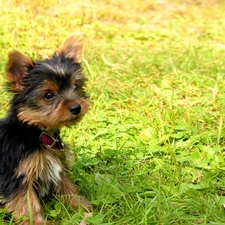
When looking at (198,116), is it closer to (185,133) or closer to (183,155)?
(185,133)

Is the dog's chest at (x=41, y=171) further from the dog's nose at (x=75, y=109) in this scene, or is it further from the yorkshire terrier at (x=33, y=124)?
the dog's nose at (x=75, y=109)

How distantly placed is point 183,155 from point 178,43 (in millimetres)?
3596

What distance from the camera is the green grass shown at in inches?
155

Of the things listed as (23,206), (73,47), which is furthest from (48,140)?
(73,47)

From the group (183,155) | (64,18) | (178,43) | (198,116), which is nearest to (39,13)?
(64,18)

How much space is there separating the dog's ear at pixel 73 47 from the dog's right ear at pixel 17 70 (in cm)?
38

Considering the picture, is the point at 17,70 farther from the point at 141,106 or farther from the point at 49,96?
the point at 141,106

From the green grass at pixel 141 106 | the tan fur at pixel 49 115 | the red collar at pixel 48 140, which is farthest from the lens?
the green grass at pixel 141 106

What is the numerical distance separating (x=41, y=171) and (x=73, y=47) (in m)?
1.03

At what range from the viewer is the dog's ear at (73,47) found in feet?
13.1

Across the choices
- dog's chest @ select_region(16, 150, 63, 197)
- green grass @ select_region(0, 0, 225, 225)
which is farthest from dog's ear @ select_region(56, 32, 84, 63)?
green grass @ select_region(0, 0, 225, 225)

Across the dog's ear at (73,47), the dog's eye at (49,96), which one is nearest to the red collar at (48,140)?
the dog's eye at (49,96)

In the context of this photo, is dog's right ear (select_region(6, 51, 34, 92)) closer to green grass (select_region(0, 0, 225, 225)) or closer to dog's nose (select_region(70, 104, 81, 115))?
dog's nose (select_region(70, 104, 81, 115))

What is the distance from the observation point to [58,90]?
372 centimetres
